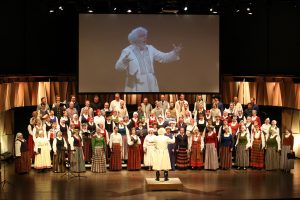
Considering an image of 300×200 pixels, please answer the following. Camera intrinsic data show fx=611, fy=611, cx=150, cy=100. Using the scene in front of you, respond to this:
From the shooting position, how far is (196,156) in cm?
1477

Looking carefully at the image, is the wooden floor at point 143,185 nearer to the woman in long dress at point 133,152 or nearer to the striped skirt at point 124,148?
the woman in long dress at point 133,152

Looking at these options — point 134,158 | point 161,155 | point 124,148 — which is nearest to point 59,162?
point 124,148

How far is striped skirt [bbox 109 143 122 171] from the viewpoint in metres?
14.6

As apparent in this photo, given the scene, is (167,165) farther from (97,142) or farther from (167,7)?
(167,7)

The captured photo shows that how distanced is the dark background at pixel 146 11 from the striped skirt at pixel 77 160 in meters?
3.35

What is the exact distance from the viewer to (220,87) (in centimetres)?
1727

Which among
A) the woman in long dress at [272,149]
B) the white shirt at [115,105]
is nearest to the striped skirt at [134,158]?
the white shirt at [115,105]

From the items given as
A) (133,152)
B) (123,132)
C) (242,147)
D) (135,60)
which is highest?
(135,60)

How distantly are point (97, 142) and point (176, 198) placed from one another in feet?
10.4

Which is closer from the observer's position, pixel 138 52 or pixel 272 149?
pixel 272 149

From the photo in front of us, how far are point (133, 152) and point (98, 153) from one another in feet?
2.86

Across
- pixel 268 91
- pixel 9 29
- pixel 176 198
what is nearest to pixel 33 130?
pixel 9 29

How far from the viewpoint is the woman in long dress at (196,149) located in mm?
14711

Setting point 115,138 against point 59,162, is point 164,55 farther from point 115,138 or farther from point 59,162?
point 59,162
